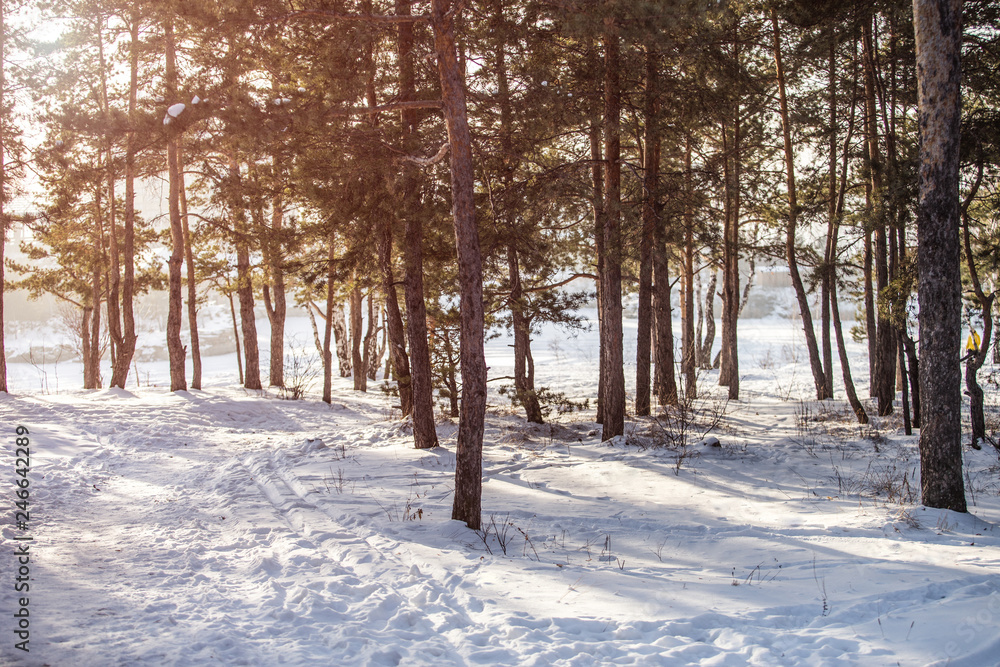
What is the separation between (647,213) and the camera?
987 cm

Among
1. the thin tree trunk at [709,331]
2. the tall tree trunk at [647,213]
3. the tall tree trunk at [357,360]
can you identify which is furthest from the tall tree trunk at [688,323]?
the tall tree trunk at [357,360]

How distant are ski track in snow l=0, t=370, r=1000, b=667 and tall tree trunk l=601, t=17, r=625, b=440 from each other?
1289 mm

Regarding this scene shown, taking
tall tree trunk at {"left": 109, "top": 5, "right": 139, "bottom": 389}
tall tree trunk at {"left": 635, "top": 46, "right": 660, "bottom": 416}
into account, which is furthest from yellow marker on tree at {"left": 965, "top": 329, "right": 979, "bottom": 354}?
tall tree trunk at {"left": 109, "top": 5, "right": 139, "bottom": 389}

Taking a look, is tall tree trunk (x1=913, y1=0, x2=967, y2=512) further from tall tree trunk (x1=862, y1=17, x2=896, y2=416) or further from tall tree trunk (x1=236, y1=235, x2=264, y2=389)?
tall tree trunk (x1=236, y1=235, x2=264, y2=389)

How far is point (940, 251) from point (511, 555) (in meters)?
5.23

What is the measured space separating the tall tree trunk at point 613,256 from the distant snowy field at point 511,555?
767 millimetres

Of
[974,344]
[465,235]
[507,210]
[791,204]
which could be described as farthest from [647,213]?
[974,344]

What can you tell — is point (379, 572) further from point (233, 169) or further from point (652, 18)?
point (233, 169)

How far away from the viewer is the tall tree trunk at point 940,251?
18.6ft

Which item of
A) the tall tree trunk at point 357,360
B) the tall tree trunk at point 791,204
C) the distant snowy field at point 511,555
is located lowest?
the distant snowy field at point 511,555

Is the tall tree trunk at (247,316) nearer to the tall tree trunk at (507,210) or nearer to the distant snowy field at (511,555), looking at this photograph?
the distant snowy field at (511,555)

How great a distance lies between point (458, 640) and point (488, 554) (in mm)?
1577

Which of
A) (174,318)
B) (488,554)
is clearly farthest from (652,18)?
(174,318)

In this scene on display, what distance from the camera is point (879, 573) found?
444 centimetres
